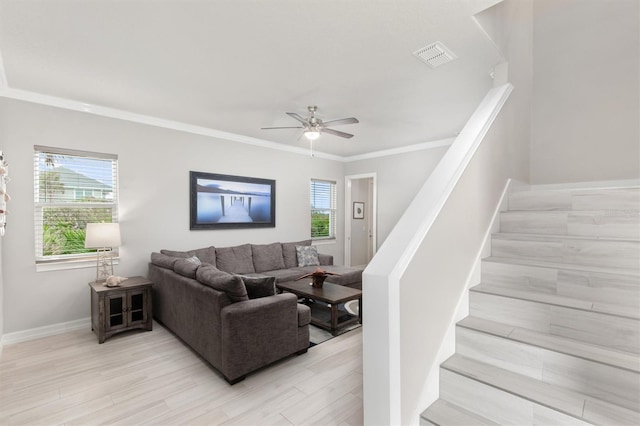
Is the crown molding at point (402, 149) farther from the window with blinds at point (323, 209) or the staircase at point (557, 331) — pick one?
the staircase at point (557, 331)

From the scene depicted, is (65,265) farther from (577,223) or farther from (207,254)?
(577,223)

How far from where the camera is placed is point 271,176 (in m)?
5.65

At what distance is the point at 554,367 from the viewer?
1422 millimetres

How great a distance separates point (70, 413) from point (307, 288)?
7.88 feet

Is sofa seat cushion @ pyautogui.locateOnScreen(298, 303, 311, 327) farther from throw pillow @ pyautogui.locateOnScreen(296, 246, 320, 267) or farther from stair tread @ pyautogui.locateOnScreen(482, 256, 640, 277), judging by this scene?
throw pillow @ pyautogui.locateOnScreen(296, 246, 320, 267)

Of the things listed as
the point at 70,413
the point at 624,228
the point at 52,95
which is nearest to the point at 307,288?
the point at 70,413

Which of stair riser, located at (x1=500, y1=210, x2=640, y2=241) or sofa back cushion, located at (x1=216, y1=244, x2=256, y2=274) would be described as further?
sofa back cushion, located at (x1=216, y1=244, x2=256, y2=274)

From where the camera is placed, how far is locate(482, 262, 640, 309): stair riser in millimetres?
1551

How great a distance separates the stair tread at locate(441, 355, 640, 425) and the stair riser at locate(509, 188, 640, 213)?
1358mm

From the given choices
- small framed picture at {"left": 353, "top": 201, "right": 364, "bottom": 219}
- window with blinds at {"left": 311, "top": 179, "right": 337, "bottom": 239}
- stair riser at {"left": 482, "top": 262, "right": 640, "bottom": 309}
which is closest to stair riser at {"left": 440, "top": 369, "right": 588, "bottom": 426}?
stair riser at {"left": 482, "top": 262, "right": 640, "bottom": 309}

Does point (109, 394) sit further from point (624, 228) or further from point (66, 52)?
point (624, 228)

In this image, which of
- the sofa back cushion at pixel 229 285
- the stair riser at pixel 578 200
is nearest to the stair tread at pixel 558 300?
the stair riser at pixel 578 200

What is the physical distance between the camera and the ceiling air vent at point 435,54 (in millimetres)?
2465

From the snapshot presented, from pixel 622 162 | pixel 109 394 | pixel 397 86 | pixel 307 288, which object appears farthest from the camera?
pixel 307 288
